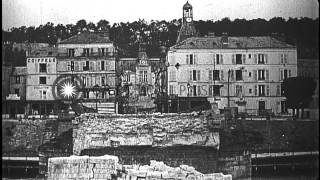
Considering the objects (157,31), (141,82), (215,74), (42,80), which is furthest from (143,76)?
(42,80)

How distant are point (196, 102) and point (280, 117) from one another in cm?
75

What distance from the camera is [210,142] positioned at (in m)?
5.83

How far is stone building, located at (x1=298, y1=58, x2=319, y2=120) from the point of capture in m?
5.36

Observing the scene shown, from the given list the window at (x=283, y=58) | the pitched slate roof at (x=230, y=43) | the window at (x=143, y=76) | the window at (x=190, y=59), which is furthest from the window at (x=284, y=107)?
the window at (x=143, y=76)

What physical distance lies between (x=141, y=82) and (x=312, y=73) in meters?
1.47

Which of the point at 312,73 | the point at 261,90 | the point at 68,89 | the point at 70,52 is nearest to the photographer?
the point at 312,73

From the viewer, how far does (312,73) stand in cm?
539

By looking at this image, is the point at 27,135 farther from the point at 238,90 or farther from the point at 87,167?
the point at 238,90

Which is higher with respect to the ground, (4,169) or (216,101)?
(216,101)

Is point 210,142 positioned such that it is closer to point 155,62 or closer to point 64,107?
point 155,62

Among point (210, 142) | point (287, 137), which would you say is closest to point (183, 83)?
point (210, 142)

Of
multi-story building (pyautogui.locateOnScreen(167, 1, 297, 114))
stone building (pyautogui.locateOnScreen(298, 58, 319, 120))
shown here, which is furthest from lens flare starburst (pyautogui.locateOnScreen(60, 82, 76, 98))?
stone building (pyautogui.locateOnScreen(298, 58, 319, 120))

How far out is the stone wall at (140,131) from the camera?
5.73m

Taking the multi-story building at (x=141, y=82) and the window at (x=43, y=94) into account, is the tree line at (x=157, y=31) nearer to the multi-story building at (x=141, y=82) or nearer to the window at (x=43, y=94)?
the multi-story building at (x=141, y=82)
